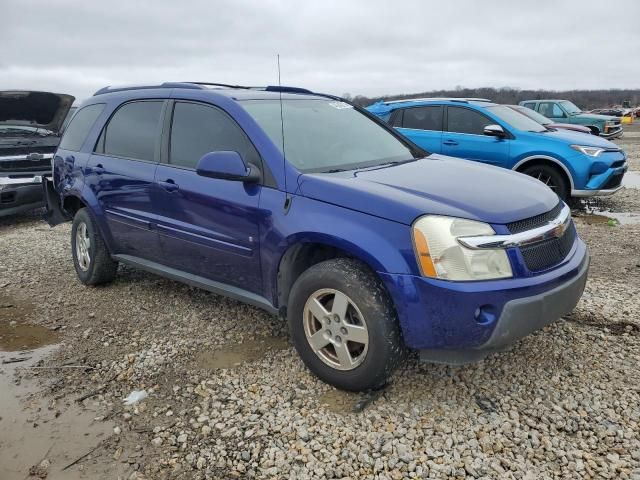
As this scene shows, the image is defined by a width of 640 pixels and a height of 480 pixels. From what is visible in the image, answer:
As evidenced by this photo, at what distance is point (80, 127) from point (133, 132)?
3.28 ft

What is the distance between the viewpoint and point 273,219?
10.6 ft

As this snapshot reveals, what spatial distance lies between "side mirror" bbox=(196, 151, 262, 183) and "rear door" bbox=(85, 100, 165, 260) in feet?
2.88

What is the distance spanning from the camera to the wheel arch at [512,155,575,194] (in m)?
7.68

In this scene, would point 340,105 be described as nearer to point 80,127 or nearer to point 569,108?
point 80,127

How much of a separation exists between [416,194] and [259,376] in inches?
58.2

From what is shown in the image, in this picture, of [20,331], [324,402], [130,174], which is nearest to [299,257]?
[324,402]

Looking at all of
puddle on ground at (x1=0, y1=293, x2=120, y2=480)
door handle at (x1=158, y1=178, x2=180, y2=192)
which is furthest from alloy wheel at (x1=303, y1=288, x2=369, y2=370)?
door handle at (x1=158, y1=178, x2=180, y2=192)

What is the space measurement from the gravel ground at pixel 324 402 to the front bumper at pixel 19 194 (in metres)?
3.91

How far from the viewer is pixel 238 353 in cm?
367

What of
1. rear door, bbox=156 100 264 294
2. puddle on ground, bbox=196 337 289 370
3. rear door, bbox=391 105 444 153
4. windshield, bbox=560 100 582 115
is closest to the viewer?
rear door, bbox=156 100 264 294

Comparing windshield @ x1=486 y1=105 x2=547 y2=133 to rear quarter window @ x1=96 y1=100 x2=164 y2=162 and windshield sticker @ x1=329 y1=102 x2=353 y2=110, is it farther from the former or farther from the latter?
rear quarter window @ x1=96 y1=100 x2=164 y2=162

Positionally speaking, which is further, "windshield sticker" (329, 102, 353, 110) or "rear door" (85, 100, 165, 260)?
"windshield sticker" (329, 102, 353, 110)

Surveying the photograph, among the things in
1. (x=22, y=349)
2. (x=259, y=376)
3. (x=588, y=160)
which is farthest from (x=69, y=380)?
(x=588, y=160)

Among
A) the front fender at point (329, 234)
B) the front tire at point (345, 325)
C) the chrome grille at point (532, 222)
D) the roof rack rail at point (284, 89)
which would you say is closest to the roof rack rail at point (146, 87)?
the roof rack rail at point (284, 89)
